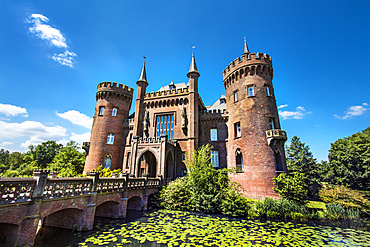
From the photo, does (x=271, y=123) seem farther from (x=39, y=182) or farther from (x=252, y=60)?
A: (x=39, y=182)

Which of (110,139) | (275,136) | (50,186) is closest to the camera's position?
(50,186)

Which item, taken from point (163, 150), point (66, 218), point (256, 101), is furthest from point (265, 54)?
point (66, 218)

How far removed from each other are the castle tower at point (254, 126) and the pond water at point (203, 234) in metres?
5.89

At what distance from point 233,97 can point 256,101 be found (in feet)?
11.1

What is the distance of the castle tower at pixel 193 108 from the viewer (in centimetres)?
2339

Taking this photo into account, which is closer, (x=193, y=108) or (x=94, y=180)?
(x=94, y=180)

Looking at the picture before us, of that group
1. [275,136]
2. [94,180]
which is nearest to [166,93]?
[275,136]

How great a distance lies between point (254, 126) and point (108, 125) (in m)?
21.0

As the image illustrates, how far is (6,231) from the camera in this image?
23.0ft

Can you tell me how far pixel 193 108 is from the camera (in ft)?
80.8

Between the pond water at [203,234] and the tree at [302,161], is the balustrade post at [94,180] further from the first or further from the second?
the tree at [302,161]

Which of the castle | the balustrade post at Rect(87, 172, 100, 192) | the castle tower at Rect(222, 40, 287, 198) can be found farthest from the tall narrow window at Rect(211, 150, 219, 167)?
the balustrade post at Rect(87, 172, 100, 192)

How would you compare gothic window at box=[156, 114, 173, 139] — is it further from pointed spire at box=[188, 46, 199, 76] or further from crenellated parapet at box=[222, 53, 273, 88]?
crenellated parapet at box=[222, 53, 273, 88]

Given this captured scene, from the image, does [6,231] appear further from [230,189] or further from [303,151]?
[303,151]
